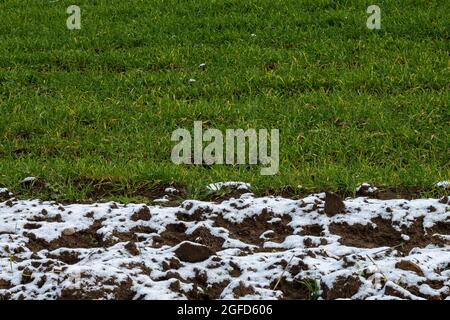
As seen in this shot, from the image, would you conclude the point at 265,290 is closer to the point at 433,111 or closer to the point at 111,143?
the point at 111,143

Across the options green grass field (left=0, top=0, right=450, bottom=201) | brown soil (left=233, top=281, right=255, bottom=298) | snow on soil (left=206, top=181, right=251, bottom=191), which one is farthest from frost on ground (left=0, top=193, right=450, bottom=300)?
green grass field (left=0, top=0, right=450, bottom=201)

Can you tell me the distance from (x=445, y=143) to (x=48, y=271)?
3204mm

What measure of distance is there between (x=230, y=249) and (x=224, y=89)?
3101mm

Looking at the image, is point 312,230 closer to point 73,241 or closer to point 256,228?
point 256,228

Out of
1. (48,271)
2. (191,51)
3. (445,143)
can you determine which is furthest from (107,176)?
(191,51)

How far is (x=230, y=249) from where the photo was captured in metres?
3.75

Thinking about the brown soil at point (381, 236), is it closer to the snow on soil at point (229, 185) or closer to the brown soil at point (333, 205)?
the brown soil at point (333, 205)

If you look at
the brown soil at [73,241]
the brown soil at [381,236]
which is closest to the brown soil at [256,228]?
the brown soil at [381,236]

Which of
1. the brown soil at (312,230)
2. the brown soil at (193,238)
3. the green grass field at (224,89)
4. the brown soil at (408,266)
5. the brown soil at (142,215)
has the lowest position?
the brown soil at (408,266)

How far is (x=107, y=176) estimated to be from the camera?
484 cm

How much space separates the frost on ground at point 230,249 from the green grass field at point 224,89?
1.57ft

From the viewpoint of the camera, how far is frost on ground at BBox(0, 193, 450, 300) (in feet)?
11.0

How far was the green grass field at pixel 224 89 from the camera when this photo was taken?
5.05 metres

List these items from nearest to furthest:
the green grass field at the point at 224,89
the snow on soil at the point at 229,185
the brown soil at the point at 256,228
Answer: the brown soil at the point at 256,228
the snow on soil at the point at 229,185
the green grass field at the point at 224,89
